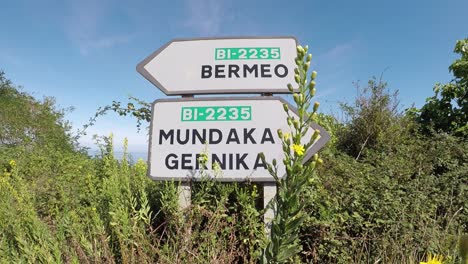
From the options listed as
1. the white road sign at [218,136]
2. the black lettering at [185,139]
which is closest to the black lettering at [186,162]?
the white road sign at [218,136]

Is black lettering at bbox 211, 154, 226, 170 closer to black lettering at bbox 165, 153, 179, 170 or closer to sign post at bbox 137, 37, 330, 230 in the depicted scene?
sign post at bbox 137, 37, 330, 230

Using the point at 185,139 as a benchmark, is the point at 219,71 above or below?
above

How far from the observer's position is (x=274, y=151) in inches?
111

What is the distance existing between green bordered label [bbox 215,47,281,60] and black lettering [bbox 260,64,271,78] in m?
0.09

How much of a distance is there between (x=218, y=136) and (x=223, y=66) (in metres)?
0.75

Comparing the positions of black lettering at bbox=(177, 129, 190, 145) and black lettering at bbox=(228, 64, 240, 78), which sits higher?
black lettering at bbox=(228, 64, 240, 78)

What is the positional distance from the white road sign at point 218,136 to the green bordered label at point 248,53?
0.47 meters

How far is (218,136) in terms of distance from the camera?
9.54ft

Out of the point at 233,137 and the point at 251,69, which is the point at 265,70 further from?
the point at 233,137

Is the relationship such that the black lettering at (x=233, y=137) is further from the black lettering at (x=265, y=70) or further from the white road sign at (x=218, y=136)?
the black lettering at (x=265, y=70)

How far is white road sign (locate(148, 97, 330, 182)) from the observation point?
283cm

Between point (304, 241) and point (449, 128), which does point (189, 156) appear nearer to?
point (304, 241)

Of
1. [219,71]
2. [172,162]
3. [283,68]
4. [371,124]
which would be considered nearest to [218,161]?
[172,162]

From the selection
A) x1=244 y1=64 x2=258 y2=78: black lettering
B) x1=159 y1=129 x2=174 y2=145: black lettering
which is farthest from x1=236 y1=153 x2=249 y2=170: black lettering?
x1=244 y1=64 x2=258 y2=78: black lettering
